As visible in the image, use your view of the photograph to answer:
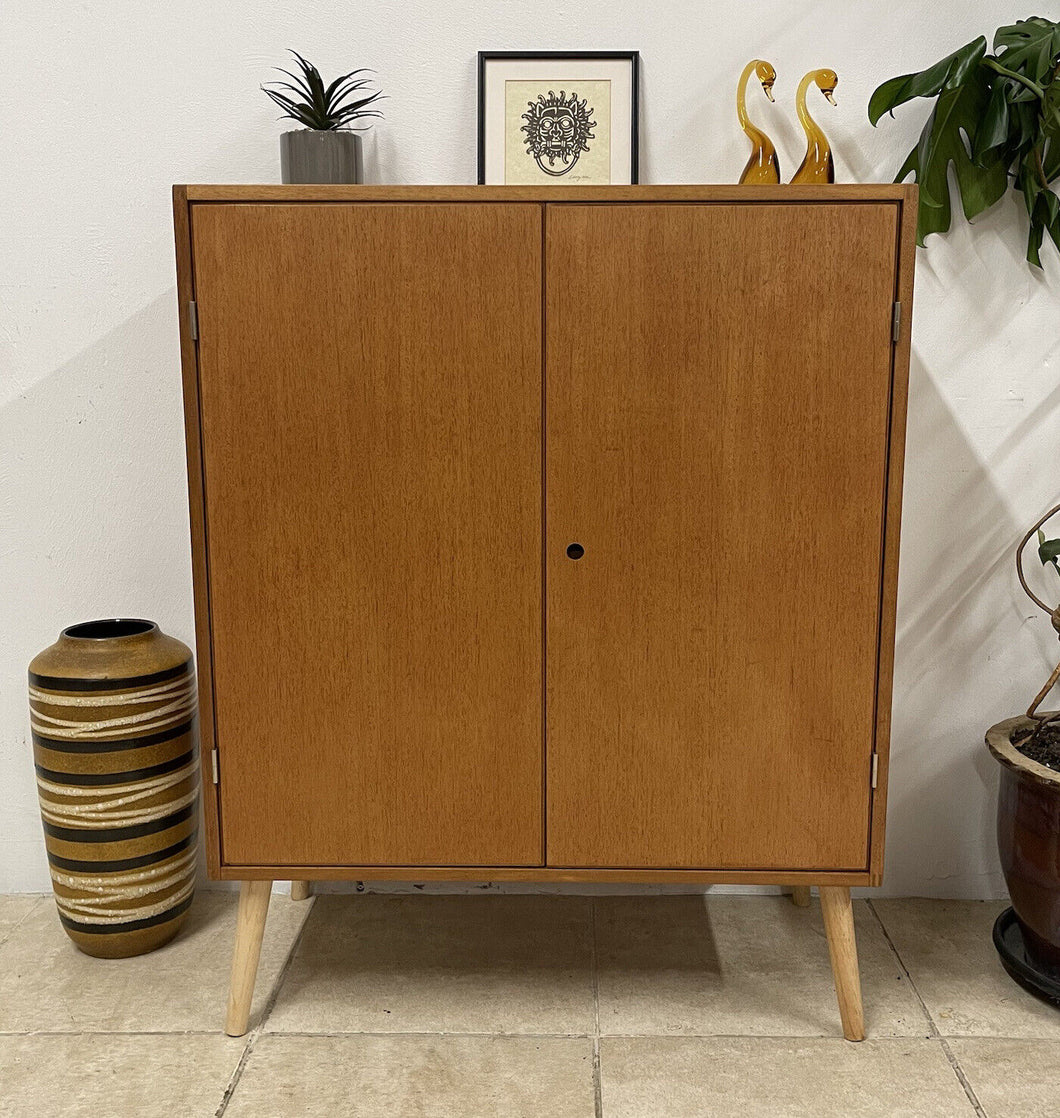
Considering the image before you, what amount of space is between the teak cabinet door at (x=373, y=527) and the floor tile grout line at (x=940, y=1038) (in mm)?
703

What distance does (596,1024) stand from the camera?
1750mm

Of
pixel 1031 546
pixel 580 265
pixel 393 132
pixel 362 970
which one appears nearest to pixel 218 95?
pixel 393 132

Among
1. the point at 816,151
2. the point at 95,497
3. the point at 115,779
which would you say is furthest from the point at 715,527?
the point at 95,497

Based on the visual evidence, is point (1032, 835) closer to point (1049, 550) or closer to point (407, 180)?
point (1049, 550)

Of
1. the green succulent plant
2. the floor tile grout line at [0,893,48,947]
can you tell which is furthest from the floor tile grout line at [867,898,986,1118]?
the green succulent plant

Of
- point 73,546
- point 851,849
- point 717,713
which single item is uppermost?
point 73,546

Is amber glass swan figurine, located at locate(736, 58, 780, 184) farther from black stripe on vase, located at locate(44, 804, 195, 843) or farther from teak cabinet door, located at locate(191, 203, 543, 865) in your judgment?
black stripe on vase, located at locate(44, 804, 195, 843)

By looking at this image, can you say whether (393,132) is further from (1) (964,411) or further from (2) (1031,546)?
(2) (1031,546)

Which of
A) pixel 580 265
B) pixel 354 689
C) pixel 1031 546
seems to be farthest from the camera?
pixel 1031 546

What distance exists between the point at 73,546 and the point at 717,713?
128 centimetres

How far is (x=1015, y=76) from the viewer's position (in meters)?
1.75

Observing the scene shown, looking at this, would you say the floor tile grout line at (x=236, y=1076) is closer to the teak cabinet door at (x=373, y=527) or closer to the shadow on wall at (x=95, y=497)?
the teak cabinet door at (x=373, y=527)

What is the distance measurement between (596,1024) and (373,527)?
0.88 m

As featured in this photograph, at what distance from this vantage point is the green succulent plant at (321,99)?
1.82 metres
